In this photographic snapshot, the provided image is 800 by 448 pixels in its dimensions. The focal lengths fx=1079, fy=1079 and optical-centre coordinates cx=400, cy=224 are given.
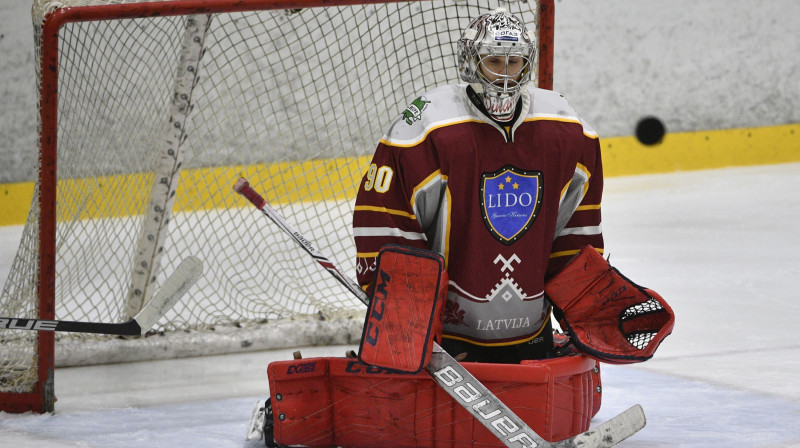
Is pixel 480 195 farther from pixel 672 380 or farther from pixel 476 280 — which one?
pixel 672 380

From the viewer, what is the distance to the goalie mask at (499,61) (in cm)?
217

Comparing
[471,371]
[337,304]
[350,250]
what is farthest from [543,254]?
[350,250]

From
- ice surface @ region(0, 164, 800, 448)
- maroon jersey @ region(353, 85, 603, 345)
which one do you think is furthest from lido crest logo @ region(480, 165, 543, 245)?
ice surface @ region(0, 164, 800, 448)

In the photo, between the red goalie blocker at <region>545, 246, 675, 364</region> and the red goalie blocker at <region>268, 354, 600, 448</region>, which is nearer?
the red goalie blocker at <region>268, 354, 600, 448</region>

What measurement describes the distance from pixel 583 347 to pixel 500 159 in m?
0.43

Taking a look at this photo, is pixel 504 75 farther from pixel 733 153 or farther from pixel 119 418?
pixel 733 153

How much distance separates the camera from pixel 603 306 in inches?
92.4

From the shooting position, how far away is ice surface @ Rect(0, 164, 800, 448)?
7.89 feet

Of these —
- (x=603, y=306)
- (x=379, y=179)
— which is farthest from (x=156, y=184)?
(x=603, y=306)

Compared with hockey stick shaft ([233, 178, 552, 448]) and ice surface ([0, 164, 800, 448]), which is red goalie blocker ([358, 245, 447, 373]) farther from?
ice surface ([0, 164, 800, 448])

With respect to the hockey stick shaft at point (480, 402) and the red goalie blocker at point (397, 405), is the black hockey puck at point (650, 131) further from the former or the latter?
the hockey stick shaft at point (480, 402)

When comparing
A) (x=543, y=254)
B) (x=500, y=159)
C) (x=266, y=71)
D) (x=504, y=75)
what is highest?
(x=266, y=71)

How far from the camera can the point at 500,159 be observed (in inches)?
86.6

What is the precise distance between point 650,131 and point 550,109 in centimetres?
492
